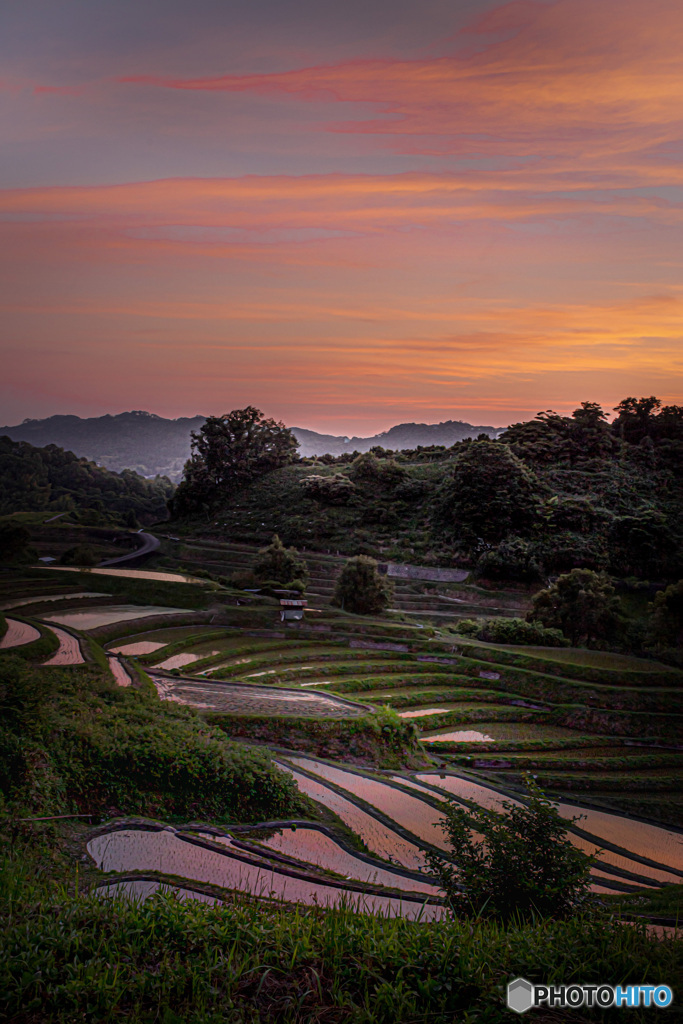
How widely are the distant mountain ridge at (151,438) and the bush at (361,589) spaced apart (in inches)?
236

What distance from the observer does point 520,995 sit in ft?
8.90

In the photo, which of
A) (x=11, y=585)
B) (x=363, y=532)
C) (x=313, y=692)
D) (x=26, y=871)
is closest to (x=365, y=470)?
(x=363, y=532)

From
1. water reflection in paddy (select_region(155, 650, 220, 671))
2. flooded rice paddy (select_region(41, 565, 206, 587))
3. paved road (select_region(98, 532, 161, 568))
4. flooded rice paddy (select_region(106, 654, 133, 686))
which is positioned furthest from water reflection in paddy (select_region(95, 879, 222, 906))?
paved road (select_region(98, 532, 161, 568))

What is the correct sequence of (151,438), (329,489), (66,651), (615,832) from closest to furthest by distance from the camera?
(615,832)
(66,651)
(329,489)
(151,438)

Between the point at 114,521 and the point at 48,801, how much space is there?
9.54m

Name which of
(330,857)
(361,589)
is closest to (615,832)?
(330,857)

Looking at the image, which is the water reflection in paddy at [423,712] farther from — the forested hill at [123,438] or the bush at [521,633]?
the forested hill at [123,438]

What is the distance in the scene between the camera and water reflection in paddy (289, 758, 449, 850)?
20.8 feet

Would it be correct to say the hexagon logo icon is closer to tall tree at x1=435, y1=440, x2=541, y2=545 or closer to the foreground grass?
the foreground grass

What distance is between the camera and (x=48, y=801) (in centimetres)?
540

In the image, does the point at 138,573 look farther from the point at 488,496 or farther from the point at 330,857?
the point at 488,496

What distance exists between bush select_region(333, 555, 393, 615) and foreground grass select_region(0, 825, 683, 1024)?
378 inches

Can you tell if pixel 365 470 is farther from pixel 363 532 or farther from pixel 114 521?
pixel 114 521

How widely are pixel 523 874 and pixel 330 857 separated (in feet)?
6.72
